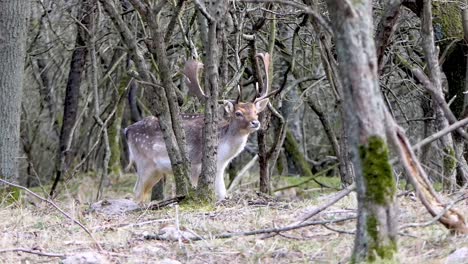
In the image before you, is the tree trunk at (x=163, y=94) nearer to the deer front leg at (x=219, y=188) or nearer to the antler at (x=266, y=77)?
the antler at (x=266, y=77)

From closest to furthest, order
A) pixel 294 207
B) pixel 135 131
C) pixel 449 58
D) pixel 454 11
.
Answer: pixel 294 207, pixel 454 11, pixel 449 58, pixel 135 131

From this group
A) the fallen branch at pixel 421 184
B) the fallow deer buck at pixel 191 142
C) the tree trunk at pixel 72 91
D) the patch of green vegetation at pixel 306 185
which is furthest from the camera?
the tree trunk at pixel 72 91

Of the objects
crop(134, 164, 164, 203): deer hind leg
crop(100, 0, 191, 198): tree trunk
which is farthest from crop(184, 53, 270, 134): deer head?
crop(100, 0, 191, 198): tree trunk

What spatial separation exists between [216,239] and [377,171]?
1.78 m

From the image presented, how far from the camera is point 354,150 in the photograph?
4664 millimetres

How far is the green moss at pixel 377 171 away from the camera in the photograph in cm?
462

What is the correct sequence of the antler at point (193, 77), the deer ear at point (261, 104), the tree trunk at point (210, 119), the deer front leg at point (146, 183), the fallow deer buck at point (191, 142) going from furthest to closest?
the deer front leg at point (146, 183) < the fallow deer buck at point (191, 142) < the deer ear at point (261, 104) < the antler at point (193, 77) < the tree trunk at point (210, 119)

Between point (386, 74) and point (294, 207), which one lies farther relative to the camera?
point (386, 74)

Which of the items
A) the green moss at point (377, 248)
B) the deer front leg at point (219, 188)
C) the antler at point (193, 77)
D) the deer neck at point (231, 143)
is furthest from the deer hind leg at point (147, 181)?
the green moss at point (377, 248)

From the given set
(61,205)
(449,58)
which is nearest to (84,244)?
(61,205)

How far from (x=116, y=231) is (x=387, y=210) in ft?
9.13

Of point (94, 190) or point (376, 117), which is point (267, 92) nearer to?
point (94, 190)

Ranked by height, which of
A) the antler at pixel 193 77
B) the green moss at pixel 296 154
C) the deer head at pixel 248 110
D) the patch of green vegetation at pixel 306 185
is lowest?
the patch of green vegetation at pixel 306 185

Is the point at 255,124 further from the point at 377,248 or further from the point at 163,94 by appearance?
the point at 377,248
